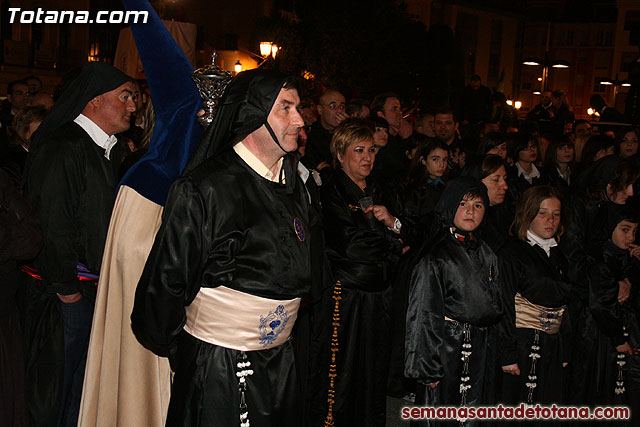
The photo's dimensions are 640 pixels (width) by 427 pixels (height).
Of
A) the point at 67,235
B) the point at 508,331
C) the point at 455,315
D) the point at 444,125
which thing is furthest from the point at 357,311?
the point at 444,125

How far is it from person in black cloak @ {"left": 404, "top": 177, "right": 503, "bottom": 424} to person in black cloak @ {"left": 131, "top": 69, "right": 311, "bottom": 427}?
1.59 m

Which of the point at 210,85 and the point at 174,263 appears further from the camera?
the point at 210,85

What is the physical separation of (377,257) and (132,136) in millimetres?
3341

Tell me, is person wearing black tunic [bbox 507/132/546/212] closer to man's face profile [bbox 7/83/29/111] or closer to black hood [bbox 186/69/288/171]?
black hood [bbox 186/69/288/171]

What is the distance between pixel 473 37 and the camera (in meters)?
52.3

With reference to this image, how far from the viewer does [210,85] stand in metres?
3.74

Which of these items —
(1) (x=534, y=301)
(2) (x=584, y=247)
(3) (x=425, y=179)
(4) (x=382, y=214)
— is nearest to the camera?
(1) (x=534, y=301)

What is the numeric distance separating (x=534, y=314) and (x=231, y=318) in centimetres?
284

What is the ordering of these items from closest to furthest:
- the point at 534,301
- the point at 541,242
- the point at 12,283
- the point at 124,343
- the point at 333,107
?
the point at 124,343 → the point at 12,283 → the point at 534,301 → the point at 541,242 → the point at 333,107

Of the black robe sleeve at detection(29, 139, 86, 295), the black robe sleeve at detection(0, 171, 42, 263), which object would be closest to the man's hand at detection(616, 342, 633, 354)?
the black robe sleeve at detection(29, 139, 86, 295)

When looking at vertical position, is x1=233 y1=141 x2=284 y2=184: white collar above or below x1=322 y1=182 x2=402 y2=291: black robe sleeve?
above

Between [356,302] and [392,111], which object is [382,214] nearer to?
[356,302]

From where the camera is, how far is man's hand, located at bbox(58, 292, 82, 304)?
4.49 m

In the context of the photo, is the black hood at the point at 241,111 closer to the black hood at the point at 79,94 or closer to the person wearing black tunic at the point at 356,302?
the black hood at the point at 79,94
